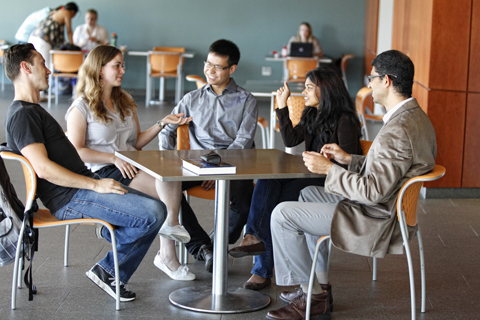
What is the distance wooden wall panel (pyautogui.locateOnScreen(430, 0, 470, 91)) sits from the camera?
4480 millimetres

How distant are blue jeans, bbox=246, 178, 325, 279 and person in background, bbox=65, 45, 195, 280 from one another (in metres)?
0.39

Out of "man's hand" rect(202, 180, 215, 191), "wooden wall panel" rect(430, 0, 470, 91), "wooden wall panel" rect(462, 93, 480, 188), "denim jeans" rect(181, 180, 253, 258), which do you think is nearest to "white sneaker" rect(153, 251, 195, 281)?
"denim jeans" rect(181, 180, 253, 258)

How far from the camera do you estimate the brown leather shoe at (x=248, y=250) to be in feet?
9.11

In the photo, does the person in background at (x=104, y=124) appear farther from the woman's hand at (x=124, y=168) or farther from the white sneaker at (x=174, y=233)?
the white sneaker at (x=174, y=233)

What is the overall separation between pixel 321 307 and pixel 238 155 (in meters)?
0.80

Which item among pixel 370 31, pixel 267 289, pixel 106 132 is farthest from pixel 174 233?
pixel 370 31

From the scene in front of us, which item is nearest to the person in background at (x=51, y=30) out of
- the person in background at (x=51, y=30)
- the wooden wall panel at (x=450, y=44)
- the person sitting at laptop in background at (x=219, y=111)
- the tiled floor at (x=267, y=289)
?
the person in background at (x=51, y=30)

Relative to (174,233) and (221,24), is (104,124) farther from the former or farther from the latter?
(221,24)

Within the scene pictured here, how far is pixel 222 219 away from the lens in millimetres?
2619

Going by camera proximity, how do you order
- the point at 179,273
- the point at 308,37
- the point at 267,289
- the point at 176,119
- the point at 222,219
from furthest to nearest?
the point at 308,37, the point at 176,119, the point at 179,273, the point at 267,289, the point at 222,219

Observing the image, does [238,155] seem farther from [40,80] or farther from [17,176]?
[17,176]

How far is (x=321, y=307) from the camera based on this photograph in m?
2.53

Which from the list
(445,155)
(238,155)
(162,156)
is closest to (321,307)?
(238,155)

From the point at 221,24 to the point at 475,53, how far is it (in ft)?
25.3
